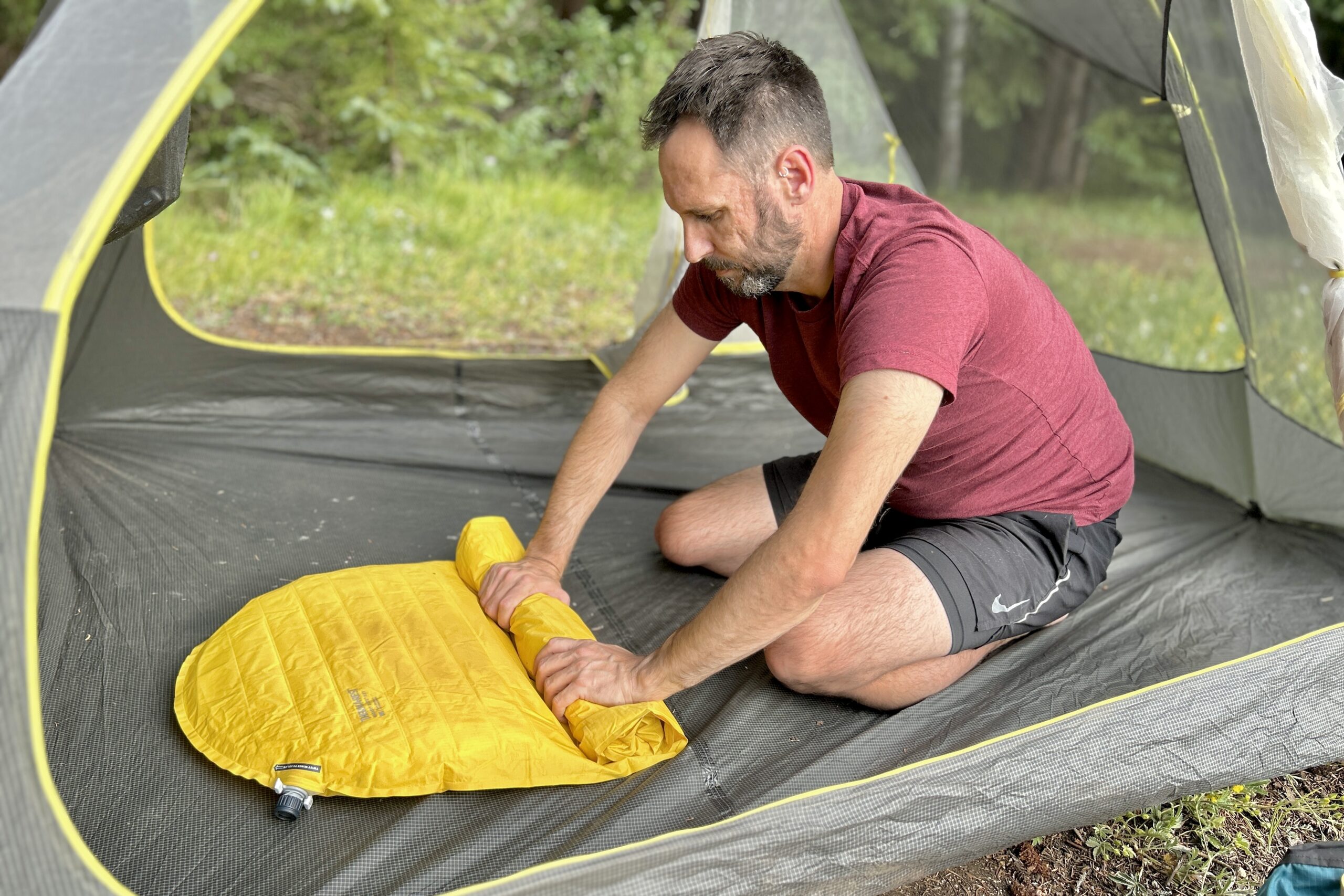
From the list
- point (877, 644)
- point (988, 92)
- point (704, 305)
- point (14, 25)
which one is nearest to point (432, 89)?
point (14, 25)

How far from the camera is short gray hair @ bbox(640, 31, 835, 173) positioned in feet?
4.86

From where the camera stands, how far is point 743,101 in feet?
4.85

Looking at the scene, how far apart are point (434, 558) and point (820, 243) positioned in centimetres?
100

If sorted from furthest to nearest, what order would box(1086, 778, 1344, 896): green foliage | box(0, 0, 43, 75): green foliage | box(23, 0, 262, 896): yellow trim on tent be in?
box(0, 0, 43, 75): green foliage
box(1086, 778, 1344, 896): green foliage
box(23, 0, 262, 896): yellow trim on tent

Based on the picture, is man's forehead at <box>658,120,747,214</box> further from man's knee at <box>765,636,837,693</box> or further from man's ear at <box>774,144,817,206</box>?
man's knee at <box>765,636,837,693</box>

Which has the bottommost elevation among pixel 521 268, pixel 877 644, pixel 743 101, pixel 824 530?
pixel 521 268

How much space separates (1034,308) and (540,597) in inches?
35.6

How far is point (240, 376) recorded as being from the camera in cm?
283

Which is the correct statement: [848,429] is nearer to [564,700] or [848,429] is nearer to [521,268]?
[564,700]

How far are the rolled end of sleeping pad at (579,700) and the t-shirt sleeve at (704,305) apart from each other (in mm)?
494

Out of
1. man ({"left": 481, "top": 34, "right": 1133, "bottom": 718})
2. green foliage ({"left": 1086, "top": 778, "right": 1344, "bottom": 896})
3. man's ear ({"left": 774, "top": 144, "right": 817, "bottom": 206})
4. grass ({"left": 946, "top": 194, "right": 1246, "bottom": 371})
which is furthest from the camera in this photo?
grass ({"left": 946, "top": 194, "right": 1246, "bottom": 371})

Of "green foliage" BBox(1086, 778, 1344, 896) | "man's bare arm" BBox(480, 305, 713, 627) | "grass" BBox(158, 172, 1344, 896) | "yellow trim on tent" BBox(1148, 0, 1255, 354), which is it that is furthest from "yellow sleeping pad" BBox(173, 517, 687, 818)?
"grass" BBox(158, 172, 1344, 896)

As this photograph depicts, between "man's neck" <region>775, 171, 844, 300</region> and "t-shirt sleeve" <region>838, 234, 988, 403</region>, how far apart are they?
0.41 ft

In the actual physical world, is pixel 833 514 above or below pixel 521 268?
above
